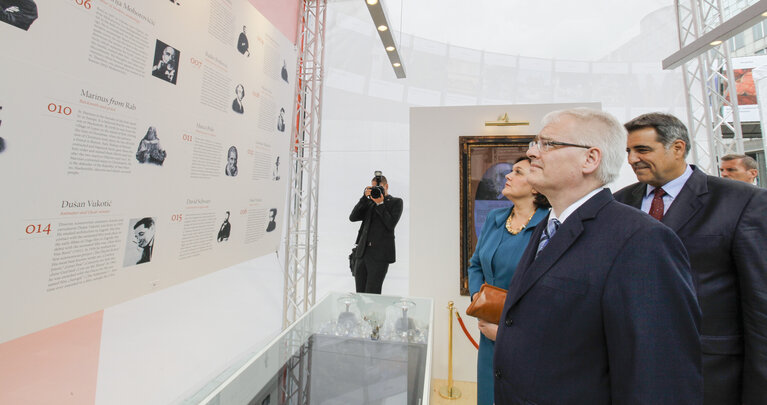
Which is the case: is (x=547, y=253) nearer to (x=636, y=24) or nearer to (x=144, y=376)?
(x=144, y=376)

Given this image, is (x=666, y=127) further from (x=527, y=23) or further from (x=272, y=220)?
(x=527, y=23)

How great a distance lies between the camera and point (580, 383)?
891mm

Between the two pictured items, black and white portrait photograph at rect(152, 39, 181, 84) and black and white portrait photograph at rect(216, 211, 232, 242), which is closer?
black and white portrait photograph at rect(152, 39, 181, 84)

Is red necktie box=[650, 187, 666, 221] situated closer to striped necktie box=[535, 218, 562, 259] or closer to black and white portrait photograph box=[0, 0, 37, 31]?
striped necktie box=[535, 218, 562, 259]

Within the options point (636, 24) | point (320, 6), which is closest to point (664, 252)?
point (320, 6)

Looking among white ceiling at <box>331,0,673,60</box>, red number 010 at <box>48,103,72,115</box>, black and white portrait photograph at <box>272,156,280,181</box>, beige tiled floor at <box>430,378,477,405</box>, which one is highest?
white ceiling at <box>331,0,673,60</box>

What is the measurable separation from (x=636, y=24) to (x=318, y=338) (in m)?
7.89

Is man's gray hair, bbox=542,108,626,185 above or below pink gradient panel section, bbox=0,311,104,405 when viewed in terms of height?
above

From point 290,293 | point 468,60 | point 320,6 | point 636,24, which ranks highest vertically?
point 636,24

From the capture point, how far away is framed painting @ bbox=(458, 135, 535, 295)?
3.35 m

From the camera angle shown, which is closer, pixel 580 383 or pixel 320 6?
pixel 580 383

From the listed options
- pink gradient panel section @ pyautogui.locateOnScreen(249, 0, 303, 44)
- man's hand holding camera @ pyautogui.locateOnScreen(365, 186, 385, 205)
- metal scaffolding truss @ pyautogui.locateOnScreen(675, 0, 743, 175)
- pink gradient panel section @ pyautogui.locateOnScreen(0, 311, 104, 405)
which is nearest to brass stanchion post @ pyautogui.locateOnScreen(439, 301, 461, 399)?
man's hand holding camera @ pyautogui.locateOnScreen(365, 186, 385, 205)

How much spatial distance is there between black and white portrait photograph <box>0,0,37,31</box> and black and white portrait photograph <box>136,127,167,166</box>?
25.4 inches

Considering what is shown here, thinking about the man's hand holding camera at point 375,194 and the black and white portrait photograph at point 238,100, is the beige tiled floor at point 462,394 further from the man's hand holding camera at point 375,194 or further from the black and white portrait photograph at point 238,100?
the black and white portrait photograph at point 238,100
